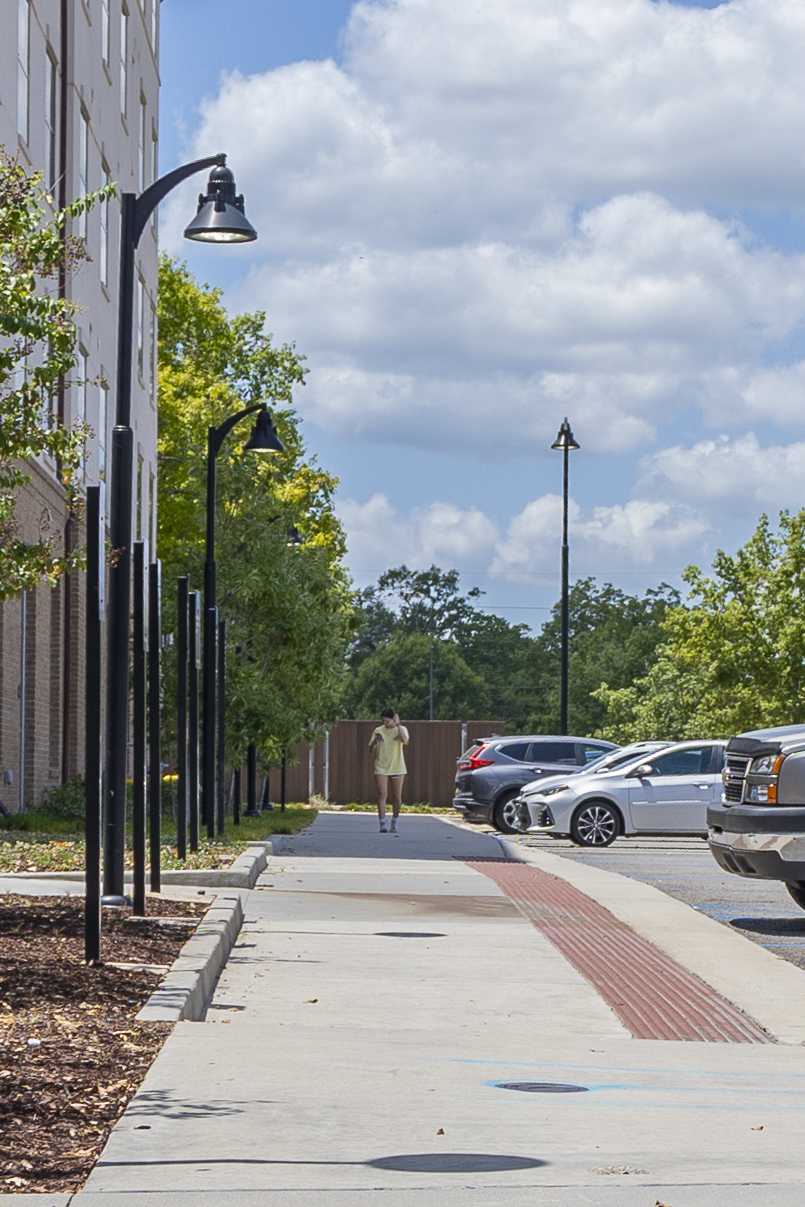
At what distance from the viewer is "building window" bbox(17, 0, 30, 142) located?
79.2ft

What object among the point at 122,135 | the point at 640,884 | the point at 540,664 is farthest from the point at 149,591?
the point at 540,664

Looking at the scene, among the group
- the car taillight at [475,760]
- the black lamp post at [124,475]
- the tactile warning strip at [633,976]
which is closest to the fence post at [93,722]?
the black lamp post at [124,475]

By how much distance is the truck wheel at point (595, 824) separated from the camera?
27.5m

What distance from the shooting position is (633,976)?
11438 millimetres

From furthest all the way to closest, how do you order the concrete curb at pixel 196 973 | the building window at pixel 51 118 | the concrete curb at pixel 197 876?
the building window at pixel 51 118, the concrete curb at pixel 197 876, the concrete curb at pixel 196 973

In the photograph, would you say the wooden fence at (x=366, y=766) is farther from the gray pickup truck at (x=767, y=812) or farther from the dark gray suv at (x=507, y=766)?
the gray pickup truck at (x=767, y=812)

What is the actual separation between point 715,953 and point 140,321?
2701 cm

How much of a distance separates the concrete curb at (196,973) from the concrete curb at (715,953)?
275 centimetres

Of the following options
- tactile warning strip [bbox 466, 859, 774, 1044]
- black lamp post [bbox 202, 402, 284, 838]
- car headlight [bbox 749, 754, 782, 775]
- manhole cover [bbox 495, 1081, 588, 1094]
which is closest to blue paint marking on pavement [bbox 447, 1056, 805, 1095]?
manhole cover [bbox 495, 1081, 588, 1094]

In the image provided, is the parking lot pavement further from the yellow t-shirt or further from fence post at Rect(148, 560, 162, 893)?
fence post at Rect(148, 560, 162, 893)

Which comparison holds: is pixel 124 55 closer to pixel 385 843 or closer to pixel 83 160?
pixel 83 160

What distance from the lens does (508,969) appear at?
11703mm

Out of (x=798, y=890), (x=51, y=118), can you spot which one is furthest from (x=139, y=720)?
(x=51, y=118)

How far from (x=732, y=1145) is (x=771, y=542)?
42071 mm
